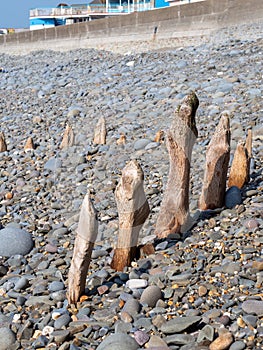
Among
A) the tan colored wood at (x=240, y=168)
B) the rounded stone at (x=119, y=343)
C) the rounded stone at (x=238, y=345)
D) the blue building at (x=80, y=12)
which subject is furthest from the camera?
the blue building at (x=80, y=12)

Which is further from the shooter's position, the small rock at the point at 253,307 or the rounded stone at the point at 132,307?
the rounded stone at the point at 132,307

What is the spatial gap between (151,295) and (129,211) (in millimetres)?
729

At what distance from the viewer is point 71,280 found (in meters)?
3.73

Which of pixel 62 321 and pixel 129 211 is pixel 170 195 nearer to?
pixel 129 211

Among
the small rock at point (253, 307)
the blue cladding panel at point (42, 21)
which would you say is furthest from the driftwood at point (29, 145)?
the blue cladding panel at point (42, 21)

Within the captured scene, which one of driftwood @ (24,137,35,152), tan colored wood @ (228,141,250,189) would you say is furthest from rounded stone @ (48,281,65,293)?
driftwood @ (24,137,35,152)

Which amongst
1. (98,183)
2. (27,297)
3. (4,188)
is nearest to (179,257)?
(27,297)

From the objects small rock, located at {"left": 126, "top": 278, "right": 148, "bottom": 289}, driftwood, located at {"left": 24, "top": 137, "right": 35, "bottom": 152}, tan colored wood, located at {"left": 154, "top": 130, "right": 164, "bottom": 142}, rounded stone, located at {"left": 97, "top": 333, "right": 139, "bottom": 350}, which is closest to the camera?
rounded stone, located at {"left": 97, "top": 333, "right": 139, "bottom": 350}

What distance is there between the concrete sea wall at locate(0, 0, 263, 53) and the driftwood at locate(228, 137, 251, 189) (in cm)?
1078

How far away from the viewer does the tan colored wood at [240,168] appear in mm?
4930

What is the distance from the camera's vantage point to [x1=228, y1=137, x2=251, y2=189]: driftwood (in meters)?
4.93

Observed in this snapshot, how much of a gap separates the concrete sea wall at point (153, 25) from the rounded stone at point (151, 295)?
41.4ft

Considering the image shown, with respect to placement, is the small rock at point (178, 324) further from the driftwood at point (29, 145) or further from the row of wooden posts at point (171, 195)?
the driftwood at point (29, 145)

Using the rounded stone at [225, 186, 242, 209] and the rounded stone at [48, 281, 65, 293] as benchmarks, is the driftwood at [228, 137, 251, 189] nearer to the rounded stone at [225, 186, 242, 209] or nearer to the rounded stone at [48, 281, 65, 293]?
the rounded stone at [225, 186, 242, 209]
